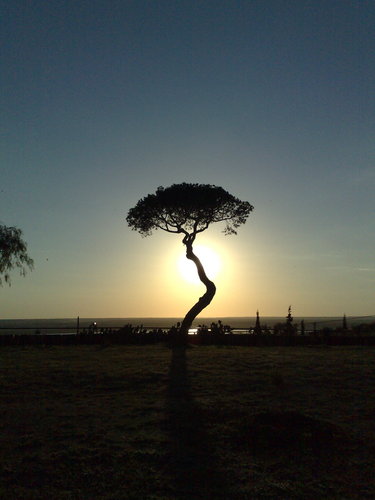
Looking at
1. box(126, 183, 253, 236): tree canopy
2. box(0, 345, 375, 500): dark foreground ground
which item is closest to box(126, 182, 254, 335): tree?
box(126, 183, 253, 236): tree canopy

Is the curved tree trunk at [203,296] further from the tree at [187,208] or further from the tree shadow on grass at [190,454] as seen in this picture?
the tree shadow on grass at [190,454]

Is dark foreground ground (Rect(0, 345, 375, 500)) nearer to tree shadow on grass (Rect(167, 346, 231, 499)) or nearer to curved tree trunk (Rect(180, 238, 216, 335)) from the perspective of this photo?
tree shadow on grass (Rect(167, 346, 231, 499))

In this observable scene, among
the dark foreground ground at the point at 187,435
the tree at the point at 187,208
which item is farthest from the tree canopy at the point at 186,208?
the dark foreground ground at the point at 187,435

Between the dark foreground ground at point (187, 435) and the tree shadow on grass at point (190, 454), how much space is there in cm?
2

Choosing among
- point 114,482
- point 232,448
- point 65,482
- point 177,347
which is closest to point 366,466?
point 232,448

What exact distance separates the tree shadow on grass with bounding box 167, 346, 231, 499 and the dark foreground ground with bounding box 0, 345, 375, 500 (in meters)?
0.02

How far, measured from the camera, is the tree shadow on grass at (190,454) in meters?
5.20

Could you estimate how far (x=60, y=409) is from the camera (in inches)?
352

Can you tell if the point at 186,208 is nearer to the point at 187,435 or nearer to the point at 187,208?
the point at 187,208

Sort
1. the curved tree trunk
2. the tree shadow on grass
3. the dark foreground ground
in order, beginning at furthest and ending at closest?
1. the curved tree trunk
2. the dark foreground ground
3. the tree shadow on grass

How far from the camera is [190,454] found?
6324 millimetres

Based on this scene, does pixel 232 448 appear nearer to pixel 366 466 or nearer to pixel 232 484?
pixel 232 484

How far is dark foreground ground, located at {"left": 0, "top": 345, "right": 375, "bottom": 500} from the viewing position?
17.4ft

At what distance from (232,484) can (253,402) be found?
4.28 meters
